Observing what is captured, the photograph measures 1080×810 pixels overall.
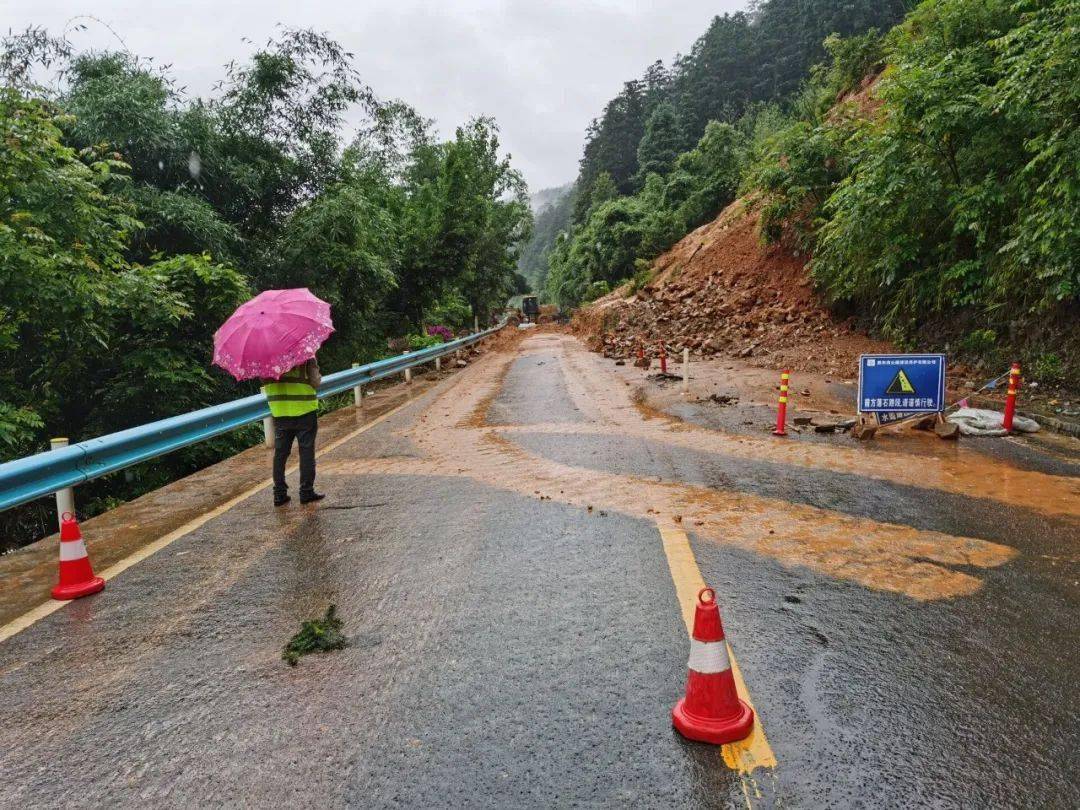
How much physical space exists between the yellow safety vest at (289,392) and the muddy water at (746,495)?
168 centimetres

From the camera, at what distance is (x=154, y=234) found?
14359 millimetres

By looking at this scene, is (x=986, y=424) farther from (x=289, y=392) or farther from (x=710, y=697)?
(x=289, y=392)

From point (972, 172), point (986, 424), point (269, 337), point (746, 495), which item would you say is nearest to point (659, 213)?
point (972, 172)

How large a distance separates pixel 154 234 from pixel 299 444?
10854mm

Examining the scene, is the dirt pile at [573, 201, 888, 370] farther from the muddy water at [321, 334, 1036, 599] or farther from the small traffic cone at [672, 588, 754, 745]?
the small traffic cone at [672, 588, 754, 745]

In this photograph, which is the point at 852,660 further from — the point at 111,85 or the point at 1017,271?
the point at 111,85

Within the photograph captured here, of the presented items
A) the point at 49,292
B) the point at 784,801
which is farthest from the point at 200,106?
the point at 784,801

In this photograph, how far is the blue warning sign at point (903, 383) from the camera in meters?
9.35

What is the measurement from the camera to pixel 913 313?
→ 15.9 meters

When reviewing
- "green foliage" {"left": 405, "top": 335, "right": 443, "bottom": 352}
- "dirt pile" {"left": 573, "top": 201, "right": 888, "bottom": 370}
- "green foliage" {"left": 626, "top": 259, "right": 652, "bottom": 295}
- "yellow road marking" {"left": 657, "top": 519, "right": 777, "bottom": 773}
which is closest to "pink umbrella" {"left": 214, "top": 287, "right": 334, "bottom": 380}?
"yellow road marking" {"left": 657, "top": 519, "right": 777, "bottom": 773}

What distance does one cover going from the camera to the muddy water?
14.8 ft

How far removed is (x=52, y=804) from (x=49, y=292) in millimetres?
8396

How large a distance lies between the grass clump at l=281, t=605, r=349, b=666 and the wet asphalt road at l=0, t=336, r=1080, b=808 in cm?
9

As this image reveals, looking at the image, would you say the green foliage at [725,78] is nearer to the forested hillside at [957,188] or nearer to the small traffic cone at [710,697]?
the forested hillside at [957,188]
